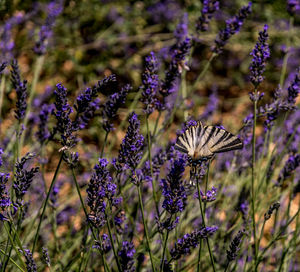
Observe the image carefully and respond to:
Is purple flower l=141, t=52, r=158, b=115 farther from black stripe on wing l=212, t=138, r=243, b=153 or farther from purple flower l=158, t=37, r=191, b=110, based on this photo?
black stripe on wing l=212, t=138, r=243, b=153

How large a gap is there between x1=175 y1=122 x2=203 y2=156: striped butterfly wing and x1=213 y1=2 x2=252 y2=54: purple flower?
2.80 ft

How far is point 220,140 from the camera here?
126cm

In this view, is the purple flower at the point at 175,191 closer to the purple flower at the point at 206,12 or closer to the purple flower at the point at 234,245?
the purple flower at the point at 234,245

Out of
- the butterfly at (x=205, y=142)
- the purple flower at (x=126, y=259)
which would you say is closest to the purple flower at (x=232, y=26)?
the butterfly at (x=205, y=142)

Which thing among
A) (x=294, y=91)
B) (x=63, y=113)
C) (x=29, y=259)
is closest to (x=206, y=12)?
(x=294, y=91)

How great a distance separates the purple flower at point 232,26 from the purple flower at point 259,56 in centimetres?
47

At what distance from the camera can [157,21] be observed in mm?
4695

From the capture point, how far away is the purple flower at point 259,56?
1475mm

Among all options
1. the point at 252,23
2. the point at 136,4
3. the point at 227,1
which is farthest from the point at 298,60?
the point at 136,4

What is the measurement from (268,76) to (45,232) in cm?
358

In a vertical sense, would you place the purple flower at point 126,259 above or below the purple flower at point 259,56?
below

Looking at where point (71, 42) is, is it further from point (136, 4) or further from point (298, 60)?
point (298, 60)

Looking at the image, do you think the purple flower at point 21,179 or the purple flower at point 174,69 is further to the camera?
the purple flower at point 174,69

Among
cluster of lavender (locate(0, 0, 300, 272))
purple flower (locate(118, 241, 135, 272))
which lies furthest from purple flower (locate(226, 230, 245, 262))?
purple flower (locate(118, 241, 135, 272))
